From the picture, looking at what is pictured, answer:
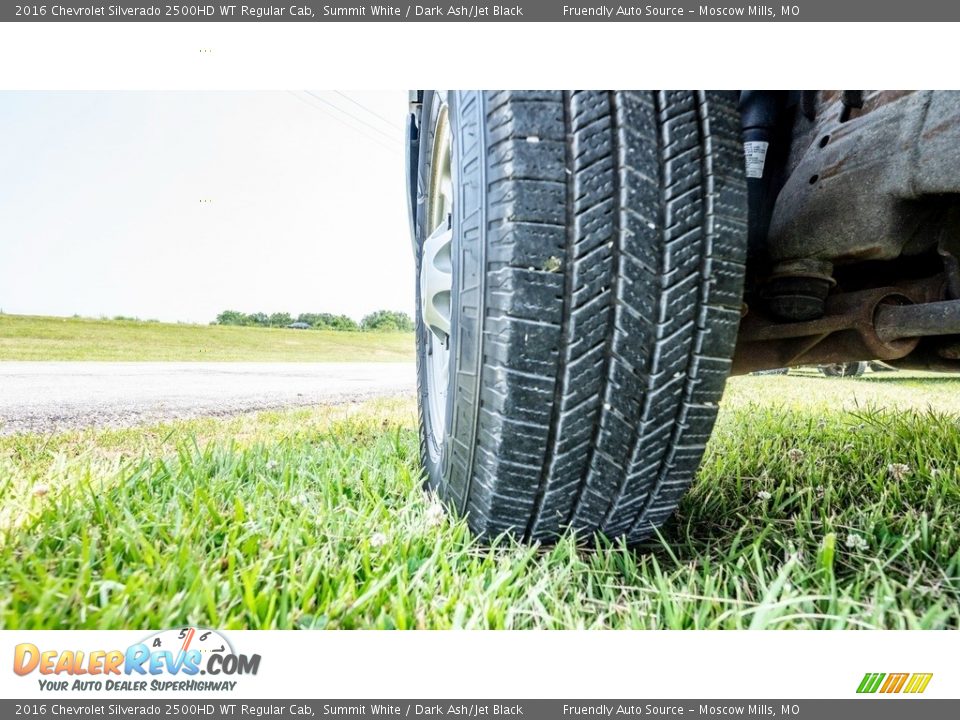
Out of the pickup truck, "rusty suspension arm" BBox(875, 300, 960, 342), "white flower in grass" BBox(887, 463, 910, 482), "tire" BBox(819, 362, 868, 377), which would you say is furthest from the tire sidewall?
"tire" BBox(819, 362, 868, 377)

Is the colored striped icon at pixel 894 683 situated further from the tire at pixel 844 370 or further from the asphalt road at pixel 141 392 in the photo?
the tire at pixel 844 370

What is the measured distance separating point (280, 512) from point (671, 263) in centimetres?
63

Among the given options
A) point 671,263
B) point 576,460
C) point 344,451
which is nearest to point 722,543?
point 576,460

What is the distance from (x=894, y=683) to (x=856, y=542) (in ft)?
0.71

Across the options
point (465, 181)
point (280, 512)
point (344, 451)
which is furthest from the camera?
point (344, 451)

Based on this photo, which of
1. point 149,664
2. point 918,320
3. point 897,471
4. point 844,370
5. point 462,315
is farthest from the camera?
point 844,370

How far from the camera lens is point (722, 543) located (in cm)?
72

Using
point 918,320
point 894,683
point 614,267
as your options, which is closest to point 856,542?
point 894,683

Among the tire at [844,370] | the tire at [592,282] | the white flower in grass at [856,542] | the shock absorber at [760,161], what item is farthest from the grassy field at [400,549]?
the tire at [844,370]

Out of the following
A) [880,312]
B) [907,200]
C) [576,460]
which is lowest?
[576,460]

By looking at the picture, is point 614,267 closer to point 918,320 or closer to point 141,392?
point 918,320

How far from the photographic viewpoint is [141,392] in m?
1.34

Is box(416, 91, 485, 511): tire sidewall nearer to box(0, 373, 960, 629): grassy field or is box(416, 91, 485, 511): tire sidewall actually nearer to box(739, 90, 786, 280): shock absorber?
box(0, 373, 960, 629): grassy field
